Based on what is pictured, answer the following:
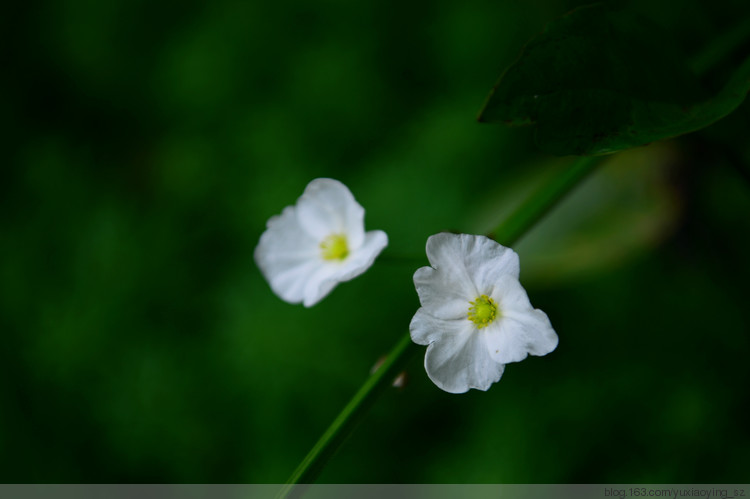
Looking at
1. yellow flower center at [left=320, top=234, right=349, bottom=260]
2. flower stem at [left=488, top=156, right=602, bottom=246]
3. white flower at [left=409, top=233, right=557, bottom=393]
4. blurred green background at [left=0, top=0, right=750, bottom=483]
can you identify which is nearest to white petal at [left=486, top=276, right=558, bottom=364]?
white flower at [left=409, top=233, right=557, bottom=393]

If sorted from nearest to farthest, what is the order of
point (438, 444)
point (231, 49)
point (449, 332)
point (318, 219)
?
point (449, 332) < point (318, 219) < point (438, 444) < point (231, 49)

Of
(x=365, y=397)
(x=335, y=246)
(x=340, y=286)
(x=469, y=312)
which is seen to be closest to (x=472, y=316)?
(x=469, y=312)

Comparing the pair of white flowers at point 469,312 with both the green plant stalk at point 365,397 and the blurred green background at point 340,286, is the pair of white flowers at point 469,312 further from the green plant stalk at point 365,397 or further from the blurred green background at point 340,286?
the blurred green background at point 340,286

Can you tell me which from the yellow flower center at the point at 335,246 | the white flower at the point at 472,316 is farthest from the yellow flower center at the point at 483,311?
the yellow flower center at the point at 335,246

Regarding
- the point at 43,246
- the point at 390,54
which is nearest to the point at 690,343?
the point at 390,54

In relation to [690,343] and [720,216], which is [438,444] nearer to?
[690,343]

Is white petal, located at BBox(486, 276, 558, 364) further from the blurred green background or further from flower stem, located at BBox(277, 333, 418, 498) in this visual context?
the blurred green background
